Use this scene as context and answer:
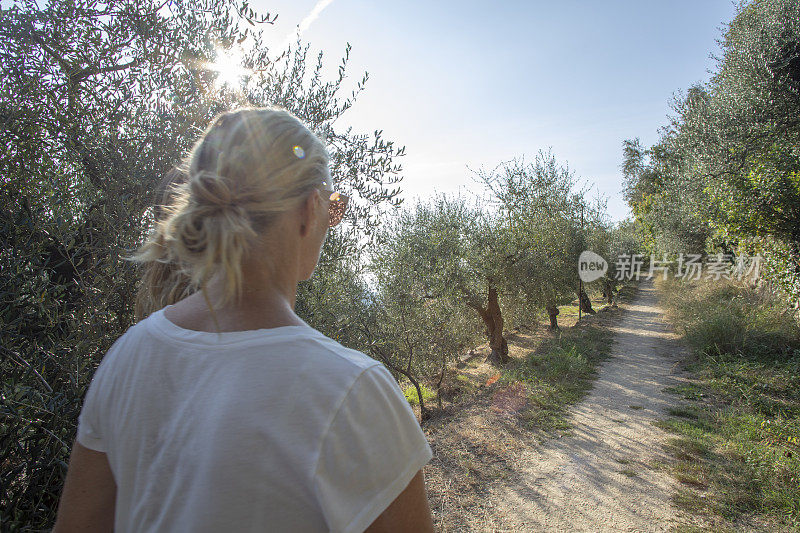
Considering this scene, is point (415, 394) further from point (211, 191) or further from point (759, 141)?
point (759, 141)

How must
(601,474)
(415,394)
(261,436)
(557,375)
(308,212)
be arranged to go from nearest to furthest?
(261,436) < (308,212) < (601,474) < (557,375) < (415,394)

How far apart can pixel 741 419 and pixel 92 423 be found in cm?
843

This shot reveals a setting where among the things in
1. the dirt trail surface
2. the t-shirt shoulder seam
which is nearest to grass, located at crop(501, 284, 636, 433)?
the dirt trail surface

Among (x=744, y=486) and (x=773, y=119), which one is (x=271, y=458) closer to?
(x=744, y=486)

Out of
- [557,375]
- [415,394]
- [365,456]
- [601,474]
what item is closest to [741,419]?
[601,474]

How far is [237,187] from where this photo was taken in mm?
1010

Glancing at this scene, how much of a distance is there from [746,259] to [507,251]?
28.4 ft

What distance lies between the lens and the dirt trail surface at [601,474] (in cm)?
436

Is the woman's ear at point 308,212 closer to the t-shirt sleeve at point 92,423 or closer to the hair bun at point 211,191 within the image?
the hair bun at point 211,191

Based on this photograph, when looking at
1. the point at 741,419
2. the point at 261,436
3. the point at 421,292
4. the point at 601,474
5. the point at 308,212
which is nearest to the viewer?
the point at 261,436

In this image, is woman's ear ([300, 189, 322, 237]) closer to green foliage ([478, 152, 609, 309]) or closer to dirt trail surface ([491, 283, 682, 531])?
dirt trail surface ([491, 283, 682, 531])

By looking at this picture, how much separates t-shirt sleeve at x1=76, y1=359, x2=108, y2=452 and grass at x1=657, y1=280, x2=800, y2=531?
549cm

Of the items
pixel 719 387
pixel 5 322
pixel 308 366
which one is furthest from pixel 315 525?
pixel 719 387

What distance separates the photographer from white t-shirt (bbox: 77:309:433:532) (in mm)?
796
